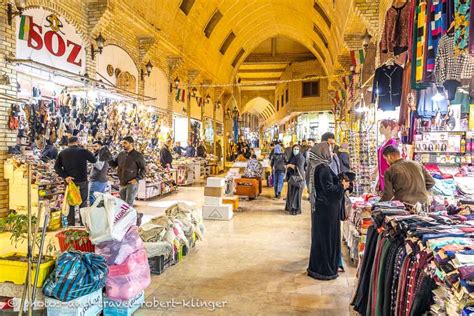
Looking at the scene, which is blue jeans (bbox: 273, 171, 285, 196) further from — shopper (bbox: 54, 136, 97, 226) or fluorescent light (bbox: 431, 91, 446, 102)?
fluorescent light (bbox: 431, 91, 446, 102)

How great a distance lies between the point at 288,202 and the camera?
29.8 ft

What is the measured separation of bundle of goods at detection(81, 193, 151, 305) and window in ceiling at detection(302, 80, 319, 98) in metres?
22.9

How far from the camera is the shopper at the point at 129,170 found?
6.80 metres

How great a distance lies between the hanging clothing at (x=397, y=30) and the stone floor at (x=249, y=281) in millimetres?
2997

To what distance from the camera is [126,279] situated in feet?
11.8

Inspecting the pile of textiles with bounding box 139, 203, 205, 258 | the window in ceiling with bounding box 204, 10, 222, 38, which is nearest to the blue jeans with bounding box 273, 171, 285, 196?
the pile of textiles with bounding box 139, 203, 205, 258

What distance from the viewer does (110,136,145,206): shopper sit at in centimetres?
680

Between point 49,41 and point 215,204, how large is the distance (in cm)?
464

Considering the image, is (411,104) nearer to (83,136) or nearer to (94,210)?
(94,210)

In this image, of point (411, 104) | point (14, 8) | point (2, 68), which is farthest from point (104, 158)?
point (411, 104)

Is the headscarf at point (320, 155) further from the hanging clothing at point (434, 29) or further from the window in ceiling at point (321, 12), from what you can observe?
the window in ceiling at point (321, 12)

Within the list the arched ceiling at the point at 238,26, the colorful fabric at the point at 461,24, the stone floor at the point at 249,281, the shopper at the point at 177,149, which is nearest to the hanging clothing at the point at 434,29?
the colorful fabric at the point at 461,24

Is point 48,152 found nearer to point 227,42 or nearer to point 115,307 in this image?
point 115,307

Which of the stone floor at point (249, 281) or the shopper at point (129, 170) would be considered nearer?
the stone floor at point (249, 281)
